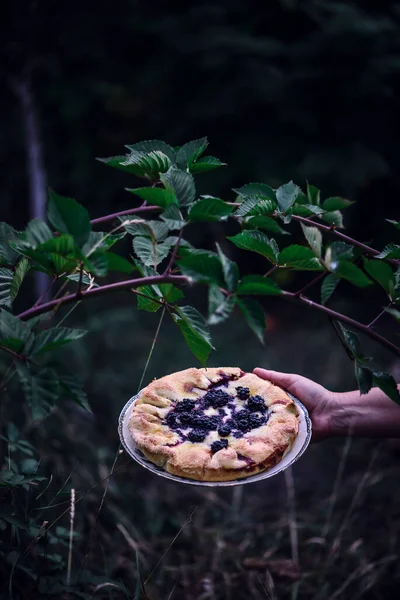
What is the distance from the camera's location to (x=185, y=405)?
1.99 m

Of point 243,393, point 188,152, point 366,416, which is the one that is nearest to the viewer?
point 188,152

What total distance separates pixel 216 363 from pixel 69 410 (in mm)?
989

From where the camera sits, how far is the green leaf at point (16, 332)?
119 cm

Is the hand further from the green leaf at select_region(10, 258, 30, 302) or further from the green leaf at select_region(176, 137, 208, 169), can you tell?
the green leaf at select_region(10, 258, 30, 302)

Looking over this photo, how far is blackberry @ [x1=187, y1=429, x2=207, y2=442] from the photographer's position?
6.14ft

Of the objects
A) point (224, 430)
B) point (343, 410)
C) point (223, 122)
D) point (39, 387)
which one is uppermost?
point (39, 387)

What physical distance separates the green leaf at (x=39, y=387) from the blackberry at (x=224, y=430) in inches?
32.6

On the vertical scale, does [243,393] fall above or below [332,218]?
below

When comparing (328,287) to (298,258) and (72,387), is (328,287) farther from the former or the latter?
(72,387)

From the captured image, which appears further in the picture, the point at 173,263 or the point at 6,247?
the point at 6,247

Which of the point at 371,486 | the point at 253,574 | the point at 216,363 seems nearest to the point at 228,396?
the point at 253,574

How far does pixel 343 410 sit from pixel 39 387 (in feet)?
4.70

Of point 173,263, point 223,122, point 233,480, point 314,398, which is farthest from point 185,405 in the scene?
point 223,122

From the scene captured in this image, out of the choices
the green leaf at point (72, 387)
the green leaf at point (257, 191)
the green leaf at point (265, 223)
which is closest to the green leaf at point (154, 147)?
the green leaf at point (257, 191)
